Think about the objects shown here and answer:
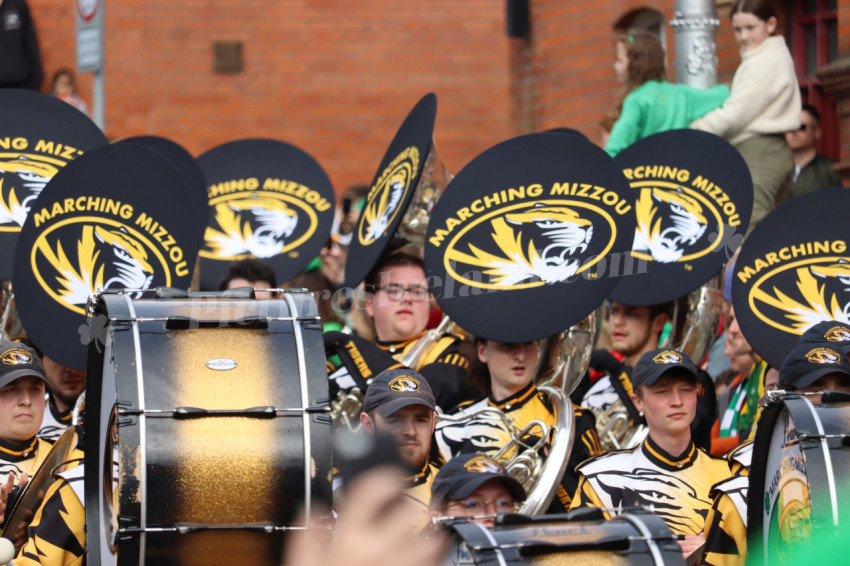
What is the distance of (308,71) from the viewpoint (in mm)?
13617

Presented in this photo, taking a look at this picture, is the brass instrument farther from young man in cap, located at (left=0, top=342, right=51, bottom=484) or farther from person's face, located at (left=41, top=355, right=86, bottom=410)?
young man in cap, located at (left=0, top=342, right=51, bottom=484)

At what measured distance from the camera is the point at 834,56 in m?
9.12

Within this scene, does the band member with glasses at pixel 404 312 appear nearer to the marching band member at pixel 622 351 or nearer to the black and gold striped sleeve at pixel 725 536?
the marching band member at pixel 622 351

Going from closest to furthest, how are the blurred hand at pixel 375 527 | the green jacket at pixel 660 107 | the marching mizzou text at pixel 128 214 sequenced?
the blurred hand at pixel 375 527, the marching mizzou text at pixel 128 214, the green jacket at pixel 660 107

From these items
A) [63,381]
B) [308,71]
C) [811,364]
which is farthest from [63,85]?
[811,364]

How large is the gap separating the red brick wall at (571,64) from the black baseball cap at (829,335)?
6.00m

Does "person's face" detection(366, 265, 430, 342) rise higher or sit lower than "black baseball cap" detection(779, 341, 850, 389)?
higher

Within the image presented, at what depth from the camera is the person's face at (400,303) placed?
6.12m

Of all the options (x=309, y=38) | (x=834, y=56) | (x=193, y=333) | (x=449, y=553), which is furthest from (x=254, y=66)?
(x=449, y=553)

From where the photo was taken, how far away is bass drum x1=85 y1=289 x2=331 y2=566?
3.92 meters

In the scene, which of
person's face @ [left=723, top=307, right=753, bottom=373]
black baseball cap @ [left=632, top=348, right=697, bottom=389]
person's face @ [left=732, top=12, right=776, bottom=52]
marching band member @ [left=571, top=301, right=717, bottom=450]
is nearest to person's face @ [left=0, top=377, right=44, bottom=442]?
black baseball cap @ [left=632, top=348, right=697, bottom=389]

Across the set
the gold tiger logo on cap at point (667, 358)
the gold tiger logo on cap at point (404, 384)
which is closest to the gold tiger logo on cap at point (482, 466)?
the gold tiger logo on cap at point (404, 384)

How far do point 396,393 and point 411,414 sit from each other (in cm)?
8

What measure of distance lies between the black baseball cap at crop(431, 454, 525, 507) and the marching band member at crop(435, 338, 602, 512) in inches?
42.3
